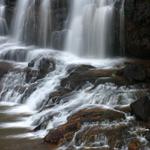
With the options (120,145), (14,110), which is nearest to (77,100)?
(14,110)

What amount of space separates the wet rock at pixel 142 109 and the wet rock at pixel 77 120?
526 millimetres

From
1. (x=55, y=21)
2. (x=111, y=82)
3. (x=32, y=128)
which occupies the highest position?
(x=55, y=21)

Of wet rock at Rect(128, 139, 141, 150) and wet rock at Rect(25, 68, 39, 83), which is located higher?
wet rock at Rect(25, 68, 39, 83)

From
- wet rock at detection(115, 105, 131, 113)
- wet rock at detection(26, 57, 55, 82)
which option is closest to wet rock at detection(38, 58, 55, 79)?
wet rock at detection(26, 57, 55, 82)

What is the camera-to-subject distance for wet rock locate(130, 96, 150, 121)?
18781mm

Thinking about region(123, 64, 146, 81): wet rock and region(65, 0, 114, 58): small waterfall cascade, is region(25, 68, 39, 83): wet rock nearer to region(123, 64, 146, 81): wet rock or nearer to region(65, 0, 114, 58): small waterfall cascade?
region(65, 0, 114, 58): small waterfall cascade

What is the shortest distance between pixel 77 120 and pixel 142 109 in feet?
8.03

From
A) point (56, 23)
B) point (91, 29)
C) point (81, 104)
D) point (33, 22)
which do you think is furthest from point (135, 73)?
point (33, 22)

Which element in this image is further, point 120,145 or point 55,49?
point 55,49

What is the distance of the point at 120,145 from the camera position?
1686 cm

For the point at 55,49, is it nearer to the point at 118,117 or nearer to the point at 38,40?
the point at 38,40

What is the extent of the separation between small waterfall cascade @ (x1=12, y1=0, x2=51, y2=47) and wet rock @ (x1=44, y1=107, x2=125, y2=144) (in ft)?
72.0

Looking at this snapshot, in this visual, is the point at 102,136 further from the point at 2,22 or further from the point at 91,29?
the point at 2,22

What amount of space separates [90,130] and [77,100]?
539cm
